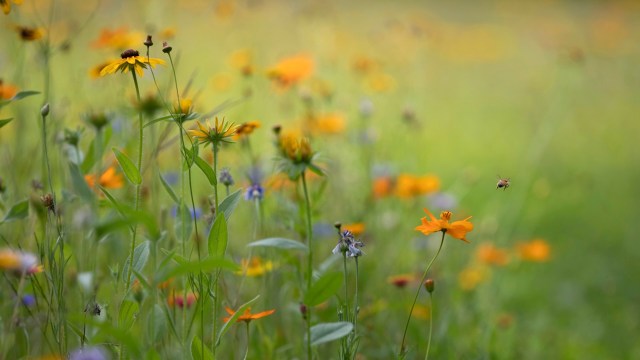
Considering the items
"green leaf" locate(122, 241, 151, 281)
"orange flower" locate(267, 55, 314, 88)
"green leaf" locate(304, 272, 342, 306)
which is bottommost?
"green leaf" locate(304, 272, 342, 306)

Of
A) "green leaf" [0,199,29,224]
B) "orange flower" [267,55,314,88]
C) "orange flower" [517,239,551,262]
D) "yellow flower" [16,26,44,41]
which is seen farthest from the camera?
"orange flower" [517,239,551,262]

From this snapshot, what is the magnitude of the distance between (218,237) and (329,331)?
179mm

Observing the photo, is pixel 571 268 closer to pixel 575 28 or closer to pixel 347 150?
pixel 347 150

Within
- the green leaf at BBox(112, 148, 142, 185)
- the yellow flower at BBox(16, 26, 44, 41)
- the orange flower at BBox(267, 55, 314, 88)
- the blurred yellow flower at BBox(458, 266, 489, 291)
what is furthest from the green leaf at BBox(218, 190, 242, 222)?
the blurred yellow flower at BBox(458, 266, 489, 291)

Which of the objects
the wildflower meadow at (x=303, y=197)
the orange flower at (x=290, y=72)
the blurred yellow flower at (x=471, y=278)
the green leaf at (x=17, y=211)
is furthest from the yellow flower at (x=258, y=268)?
the blurred yellow flower at (x=471, y=278)

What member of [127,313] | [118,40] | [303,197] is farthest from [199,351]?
[118,40]

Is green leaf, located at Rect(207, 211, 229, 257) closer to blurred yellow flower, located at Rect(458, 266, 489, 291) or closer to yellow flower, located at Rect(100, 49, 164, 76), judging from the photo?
yellow flower, located at Rect(100, 49, 164, 76)

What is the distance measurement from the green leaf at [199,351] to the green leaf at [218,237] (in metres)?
0.10

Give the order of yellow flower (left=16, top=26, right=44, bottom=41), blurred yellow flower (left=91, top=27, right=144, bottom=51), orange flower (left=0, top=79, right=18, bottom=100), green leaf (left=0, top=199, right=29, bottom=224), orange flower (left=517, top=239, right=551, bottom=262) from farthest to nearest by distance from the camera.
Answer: orange flower (left=517, top=239, right=551, bottom=262)
blurred yellow flower (left=91, top=27, right=144, bottom=51)
orange flower (left=0, top=79, right=18, bottom=100)
yellow flower (left=16, top=26, right=44, bottom=41)
green leaf (left=0, top=199, right=29, bottom=224)

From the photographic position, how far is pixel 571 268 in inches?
91.9

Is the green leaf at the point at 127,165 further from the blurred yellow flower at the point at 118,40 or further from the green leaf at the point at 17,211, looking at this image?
the blurred yellow flower at the point at 118,40

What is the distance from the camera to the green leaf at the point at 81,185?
97 cm

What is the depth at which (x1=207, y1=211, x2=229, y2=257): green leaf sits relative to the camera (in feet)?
2.72

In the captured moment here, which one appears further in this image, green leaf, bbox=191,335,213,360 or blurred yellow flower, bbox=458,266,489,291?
blurred yellow flower, bbox=458,266,489,291
